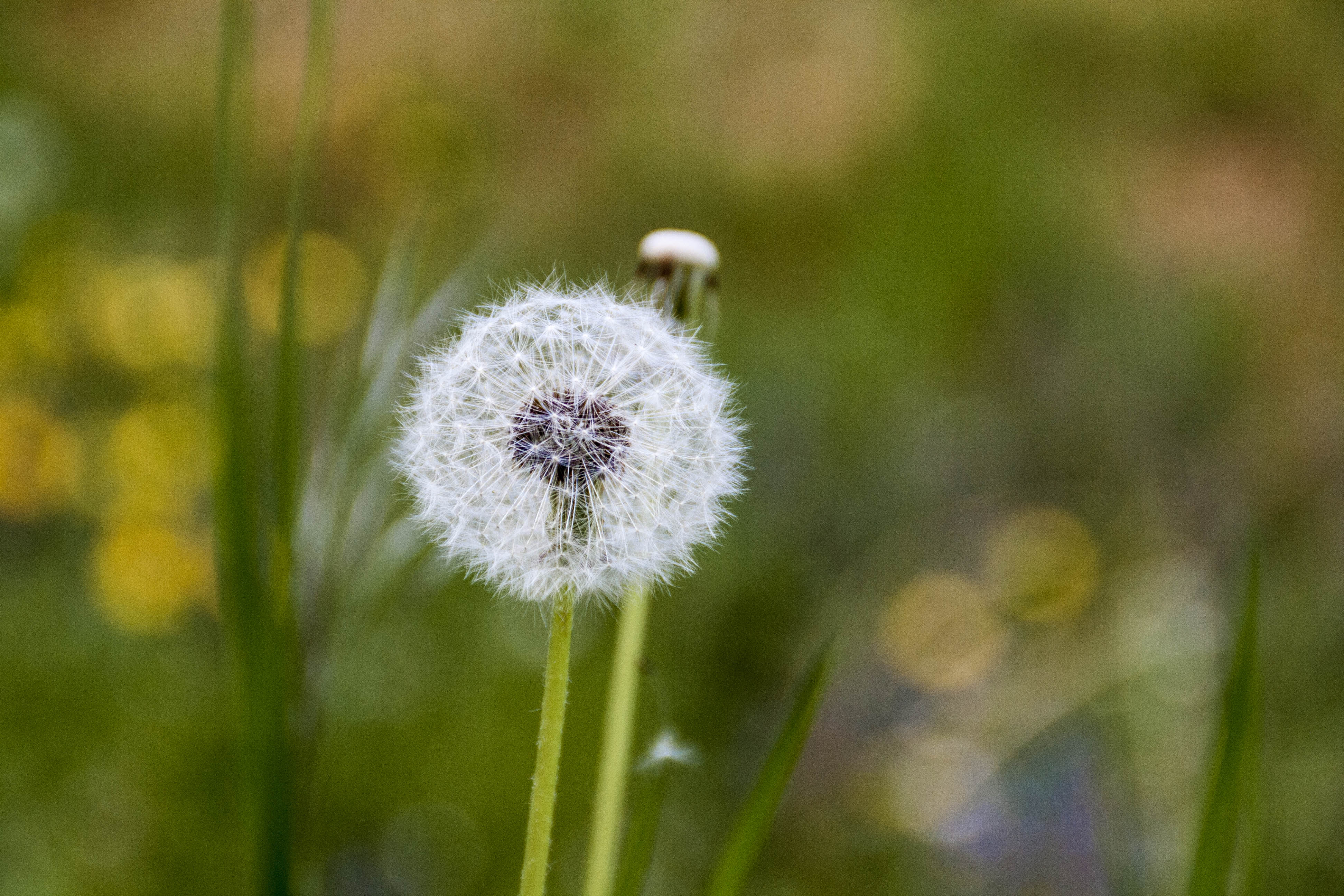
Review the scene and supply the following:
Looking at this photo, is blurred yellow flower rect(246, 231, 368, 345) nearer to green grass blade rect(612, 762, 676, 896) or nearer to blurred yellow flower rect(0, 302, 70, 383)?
blurred yellow flower rect(0, 302, 70, 383)

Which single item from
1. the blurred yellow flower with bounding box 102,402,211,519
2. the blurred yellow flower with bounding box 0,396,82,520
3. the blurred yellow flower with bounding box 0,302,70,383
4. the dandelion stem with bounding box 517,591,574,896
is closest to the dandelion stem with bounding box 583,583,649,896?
the dandelion stem with bounding box 517,591,574,896

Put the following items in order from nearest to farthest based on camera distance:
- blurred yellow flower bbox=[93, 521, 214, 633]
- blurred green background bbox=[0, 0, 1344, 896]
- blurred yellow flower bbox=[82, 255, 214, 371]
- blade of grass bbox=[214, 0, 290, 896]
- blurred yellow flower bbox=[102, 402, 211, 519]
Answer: blade of grass bbox=[214, 0, 290, 896], blurred green background bbox=[0, 0, 1344, 896], blurred yellow flower bbox=[93, 521, 214, 633], blurred yellow flower bbox=[102, 402, 211, 519], blurred yellow flower bbox=[82, 255, 214, 371]

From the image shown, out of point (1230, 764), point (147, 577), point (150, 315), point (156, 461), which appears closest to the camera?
point (1230, 764)

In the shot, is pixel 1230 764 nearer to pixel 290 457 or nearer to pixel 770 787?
pixel 770 787

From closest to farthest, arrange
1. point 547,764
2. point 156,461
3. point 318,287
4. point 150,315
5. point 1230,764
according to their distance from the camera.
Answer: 1. point 547,764
2. point 1230,764
3. point 156,461
4. point 150,315
5. point 318,287

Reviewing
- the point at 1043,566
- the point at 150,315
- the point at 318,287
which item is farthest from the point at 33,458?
the point at 1043,566

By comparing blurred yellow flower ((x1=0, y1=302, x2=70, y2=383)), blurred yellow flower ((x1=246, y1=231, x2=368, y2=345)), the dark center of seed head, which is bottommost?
Result: the dark center of seed head

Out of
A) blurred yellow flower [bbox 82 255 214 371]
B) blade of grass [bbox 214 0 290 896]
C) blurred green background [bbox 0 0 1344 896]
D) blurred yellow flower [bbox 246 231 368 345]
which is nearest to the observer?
blade of grass [bbox 214 0 290 896]
